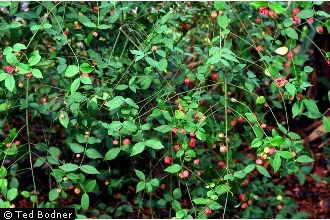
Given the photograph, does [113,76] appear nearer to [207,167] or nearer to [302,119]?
[207,167]

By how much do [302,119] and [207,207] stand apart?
2.01 m

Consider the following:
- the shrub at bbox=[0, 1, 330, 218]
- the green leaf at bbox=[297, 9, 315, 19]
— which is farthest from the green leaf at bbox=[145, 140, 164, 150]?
the green leaf at bbox=[297, 9, 315, 19]

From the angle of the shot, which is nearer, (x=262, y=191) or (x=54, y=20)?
(x=54, y=20)

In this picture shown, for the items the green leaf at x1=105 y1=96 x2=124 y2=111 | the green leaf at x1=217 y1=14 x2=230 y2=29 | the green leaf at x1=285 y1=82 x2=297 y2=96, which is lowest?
the green leaf at x1=105 y1=96 x2=124 y2=111

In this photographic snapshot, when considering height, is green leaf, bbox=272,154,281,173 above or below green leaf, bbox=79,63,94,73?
below

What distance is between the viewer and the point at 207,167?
2096 millimetres

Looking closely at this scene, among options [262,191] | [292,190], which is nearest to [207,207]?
[262,191]

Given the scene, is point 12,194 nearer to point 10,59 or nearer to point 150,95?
point 10,59

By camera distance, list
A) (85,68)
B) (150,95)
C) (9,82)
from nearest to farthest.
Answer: (9,82) → (85,68) → (150,95)

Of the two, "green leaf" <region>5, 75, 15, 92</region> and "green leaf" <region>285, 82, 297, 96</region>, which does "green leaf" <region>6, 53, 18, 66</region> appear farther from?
"green leaf" <region>285, 82, 297, 96</region>

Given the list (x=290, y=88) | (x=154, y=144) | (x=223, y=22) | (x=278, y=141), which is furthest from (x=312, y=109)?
(x=154, y=144)

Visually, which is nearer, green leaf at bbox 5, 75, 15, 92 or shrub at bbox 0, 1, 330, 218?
green leaf at bbox 5, 75, 15, 92

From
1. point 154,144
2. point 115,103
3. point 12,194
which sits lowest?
point 12,194

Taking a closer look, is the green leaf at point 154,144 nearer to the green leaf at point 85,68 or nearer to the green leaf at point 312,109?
the green leaf at point 85,68
